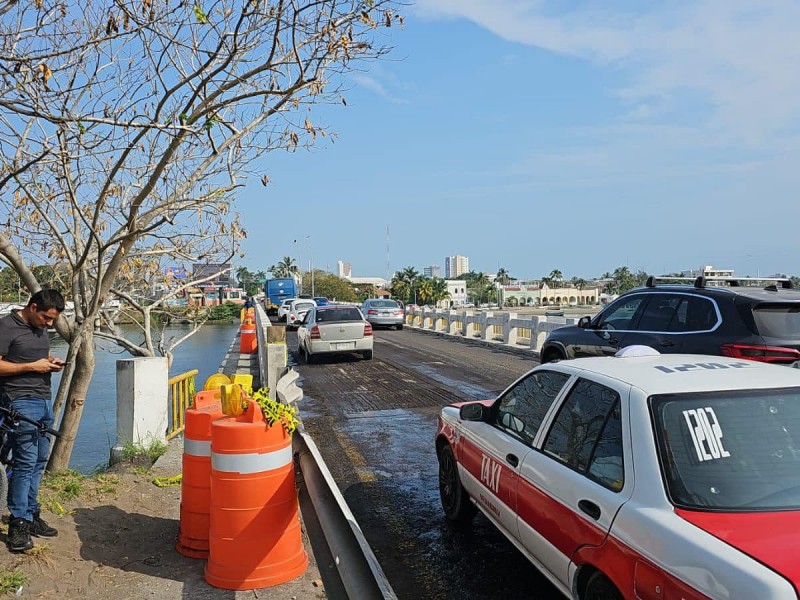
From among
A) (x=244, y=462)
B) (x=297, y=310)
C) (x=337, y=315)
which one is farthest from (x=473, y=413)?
(x=297, y=310)

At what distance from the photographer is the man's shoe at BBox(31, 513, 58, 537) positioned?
5.08 meters

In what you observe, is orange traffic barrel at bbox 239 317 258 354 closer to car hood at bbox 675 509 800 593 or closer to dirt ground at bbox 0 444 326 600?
dirt ground at bbox 0 444 326 600

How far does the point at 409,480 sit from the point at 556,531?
352 centimetres

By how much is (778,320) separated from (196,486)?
5849 millimetres

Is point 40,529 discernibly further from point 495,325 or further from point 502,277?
point 502,277

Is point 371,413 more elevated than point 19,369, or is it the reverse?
point 19,369

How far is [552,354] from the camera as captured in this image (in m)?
10.7

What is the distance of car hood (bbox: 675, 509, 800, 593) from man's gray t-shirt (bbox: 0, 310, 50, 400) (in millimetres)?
4379

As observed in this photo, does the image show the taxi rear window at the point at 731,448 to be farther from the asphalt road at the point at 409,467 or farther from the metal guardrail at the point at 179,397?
the metal guardrail at the point at 179,397

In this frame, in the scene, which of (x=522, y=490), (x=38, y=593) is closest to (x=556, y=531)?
(x=522, y=490)

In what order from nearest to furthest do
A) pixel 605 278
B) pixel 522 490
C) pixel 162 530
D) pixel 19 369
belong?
pixel 522 490 < pixel 19 369 < pixel 162 530 < pixel 605 278

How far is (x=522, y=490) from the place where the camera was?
167 inches

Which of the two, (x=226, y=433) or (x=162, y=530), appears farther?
(x=162, y=530)

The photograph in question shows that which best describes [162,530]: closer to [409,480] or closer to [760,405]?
[409,480]
